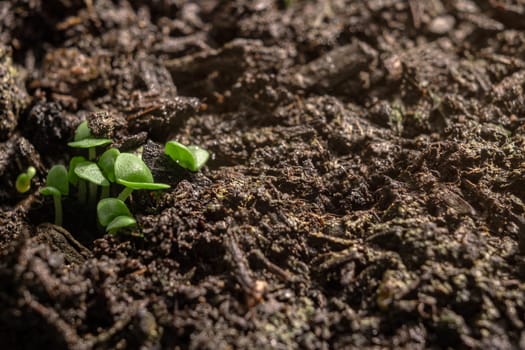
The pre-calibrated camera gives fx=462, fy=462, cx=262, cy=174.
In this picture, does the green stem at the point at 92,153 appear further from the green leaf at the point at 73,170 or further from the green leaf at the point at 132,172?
the green leaf at the point at 132,172

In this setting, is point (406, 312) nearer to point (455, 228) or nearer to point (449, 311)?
point (449, 311)

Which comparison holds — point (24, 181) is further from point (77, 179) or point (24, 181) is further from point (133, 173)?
point (133, 173)

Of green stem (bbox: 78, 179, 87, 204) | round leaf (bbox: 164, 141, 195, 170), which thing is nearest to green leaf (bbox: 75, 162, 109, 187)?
green stem (bbox: 78, 179, 87, 204)

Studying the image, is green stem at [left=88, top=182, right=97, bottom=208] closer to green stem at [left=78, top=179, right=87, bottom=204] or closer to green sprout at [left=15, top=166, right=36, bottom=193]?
green stem at [left=78, top=179, right=87, bottom=204]

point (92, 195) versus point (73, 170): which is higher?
point (73, 170)

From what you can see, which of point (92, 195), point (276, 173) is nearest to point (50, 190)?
point (92, 195)

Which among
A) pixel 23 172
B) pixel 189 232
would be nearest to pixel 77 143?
pixel 23 172

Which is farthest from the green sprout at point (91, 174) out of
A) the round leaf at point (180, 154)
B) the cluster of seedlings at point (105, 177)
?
the round leaf at point (180, 154)
